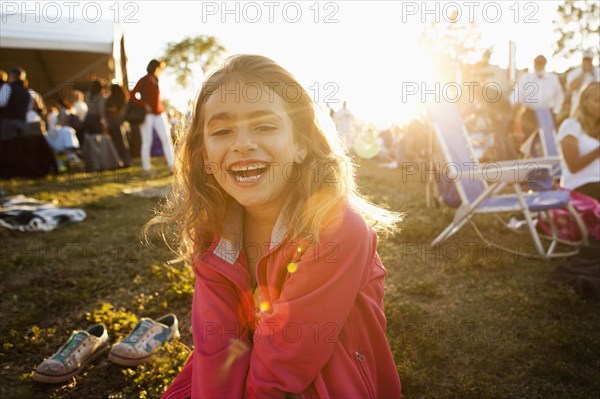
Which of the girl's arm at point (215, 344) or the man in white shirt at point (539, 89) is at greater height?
the man in white shirt at point (539, 89)

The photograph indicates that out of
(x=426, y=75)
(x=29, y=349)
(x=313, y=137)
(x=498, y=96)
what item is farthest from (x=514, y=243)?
(x=498, y=96)

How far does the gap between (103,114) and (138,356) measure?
9.89 m

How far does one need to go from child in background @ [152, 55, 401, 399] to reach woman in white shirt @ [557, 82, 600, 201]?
3.06m

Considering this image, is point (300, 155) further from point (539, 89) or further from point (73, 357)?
point (539, 89)

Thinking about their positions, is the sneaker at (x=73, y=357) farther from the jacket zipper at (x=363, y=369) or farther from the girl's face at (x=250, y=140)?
the jacket zipper at (x=363, y=369)

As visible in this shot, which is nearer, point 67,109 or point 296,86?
point 296,86

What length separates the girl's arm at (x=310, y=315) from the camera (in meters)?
1.44

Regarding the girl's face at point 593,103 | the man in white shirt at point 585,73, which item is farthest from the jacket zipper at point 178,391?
the man in white shirt at point 585,73

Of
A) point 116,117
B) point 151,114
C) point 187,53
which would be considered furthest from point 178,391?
point 187,53

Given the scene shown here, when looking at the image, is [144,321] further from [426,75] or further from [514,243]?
[426,75]

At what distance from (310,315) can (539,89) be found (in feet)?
28.4

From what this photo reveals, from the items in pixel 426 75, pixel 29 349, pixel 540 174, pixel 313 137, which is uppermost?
pixel 426 75

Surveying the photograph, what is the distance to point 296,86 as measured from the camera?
6.05ft

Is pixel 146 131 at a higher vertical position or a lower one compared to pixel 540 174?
higher
